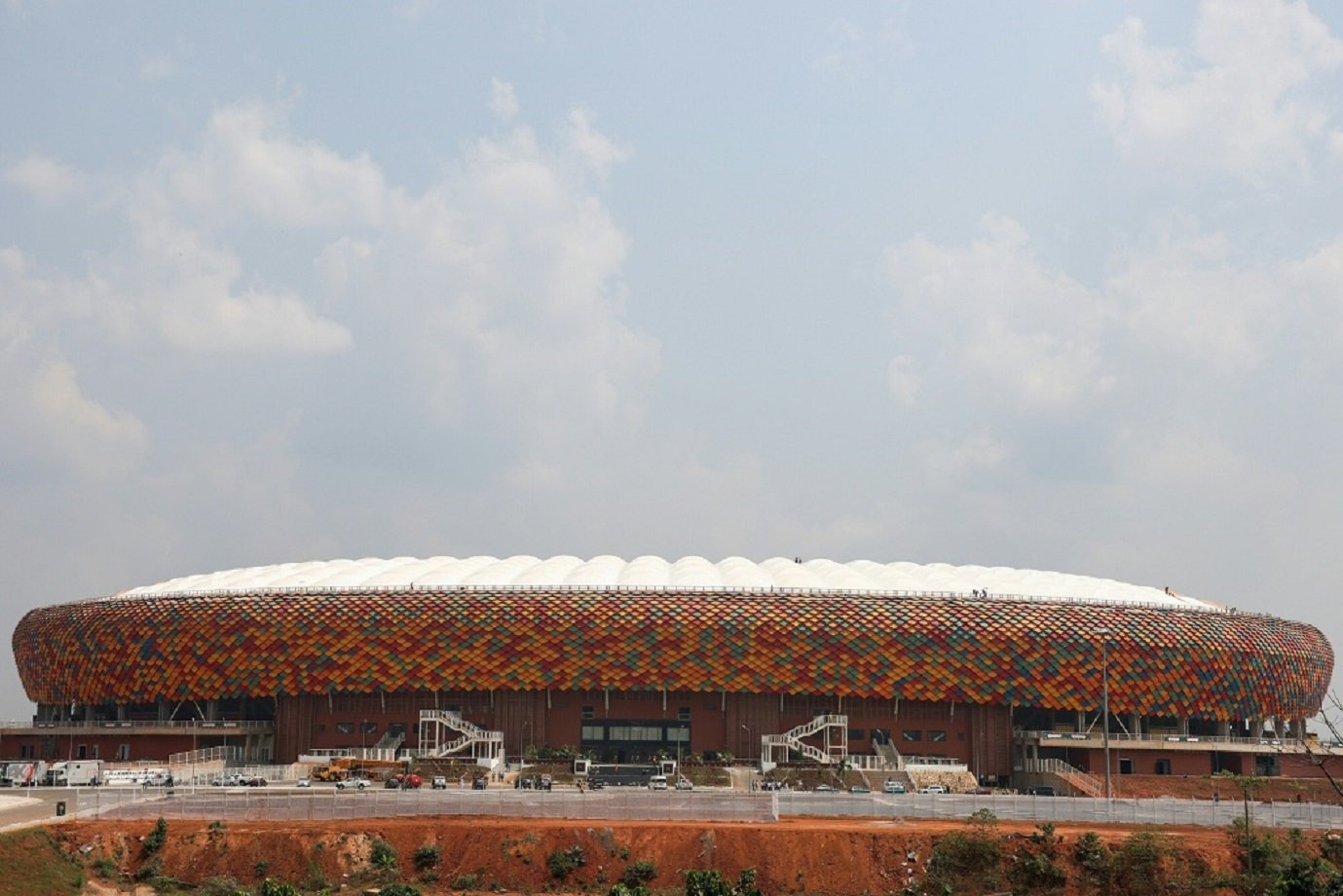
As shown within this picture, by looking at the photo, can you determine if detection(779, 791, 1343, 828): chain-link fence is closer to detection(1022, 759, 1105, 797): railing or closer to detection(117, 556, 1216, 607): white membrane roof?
detection(1022, 759, 1105, 797): railing

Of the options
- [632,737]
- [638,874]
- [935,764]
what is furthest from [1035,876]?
[632,737]

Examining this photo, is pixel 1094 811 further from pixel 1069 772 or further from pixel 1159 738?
pixel 1159 738

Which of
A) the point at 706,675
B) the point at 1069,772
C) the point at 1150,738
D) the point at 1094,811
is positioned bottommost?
the point at 1069,772

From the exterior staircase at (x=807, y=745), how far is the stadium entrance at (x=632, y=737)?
246 inches

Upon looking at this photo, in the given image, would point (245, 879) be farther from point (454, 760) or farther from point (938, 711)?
point (938, 711)

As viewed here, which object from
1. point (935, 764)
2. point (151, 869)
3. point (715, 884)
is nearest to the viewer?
point (715, 884)

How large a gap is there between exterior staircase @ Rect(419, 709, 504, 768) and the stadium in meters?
0.27

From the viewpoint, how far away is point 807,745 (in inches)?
4112

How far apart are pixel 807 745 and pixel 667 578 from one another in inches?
711

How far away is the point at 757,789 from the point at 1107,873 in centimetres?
2848

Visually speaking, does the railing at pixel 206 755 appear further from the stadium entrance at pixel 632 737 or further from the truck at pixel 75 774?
the stadium entrance at pixel 632 737

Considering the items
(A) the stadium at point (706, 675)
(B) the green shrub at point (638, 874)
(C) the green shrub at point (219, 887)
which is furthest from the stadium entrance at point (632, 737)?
(C) the green shrub at point (219, 887)

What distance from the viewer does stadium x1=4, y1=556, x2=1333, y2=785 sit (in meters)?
104

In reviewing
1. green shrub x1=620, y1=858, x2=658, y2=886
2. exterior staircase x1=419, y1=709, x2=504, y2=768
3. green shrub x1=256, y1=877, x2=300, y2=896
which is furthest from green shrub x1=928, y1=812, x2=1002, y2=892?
exterior staircase x1=419, y1=709, x2=504, y2=768
